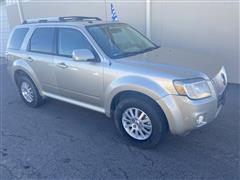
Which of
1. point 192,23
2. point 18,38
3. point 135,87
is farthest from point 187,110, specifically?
point 18,38

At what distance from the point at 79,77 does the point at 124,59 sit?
2.81 ft

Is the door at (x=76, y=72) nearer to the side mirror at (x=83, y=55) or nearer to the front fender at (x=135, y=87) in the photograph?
the side mirror at (x=83, y=55)

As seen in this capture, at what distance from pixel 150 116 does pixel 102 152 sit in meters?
0.90

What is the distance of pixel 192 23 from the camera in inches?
232

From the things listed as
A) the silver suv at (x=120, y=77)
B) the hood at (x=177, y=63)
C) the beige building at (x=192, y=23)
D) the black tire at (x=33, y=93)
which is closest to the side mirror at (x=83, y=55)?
the silver suv at (x=120, y=77)

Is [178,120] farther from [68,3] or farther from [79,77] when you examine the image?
[68,3]

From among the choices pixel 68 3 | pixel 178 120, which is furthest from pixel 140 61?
pixel 68 3

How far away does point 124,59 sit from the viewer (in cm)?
356

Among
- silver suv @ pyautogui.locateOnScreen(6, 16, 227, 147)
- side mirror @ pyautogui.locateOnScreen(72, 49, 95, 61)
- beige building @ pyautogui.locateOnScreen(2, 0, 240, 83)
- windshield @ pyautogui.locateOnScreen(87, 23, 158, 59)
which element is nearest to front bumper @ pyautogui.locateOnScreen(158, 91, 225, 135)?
silver suv @ pyautogui.locateOnScreen(6, 16, 227, 147)

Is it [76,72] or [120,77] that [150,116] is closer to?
[120,77]

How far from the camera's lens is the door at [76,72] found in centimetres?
374

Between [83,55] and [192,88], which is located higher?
[83,55]

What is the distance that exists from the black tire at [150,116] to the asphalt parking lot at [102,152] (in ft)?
0.41

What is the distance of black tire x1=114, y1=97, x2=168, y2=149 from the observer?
3186mm
